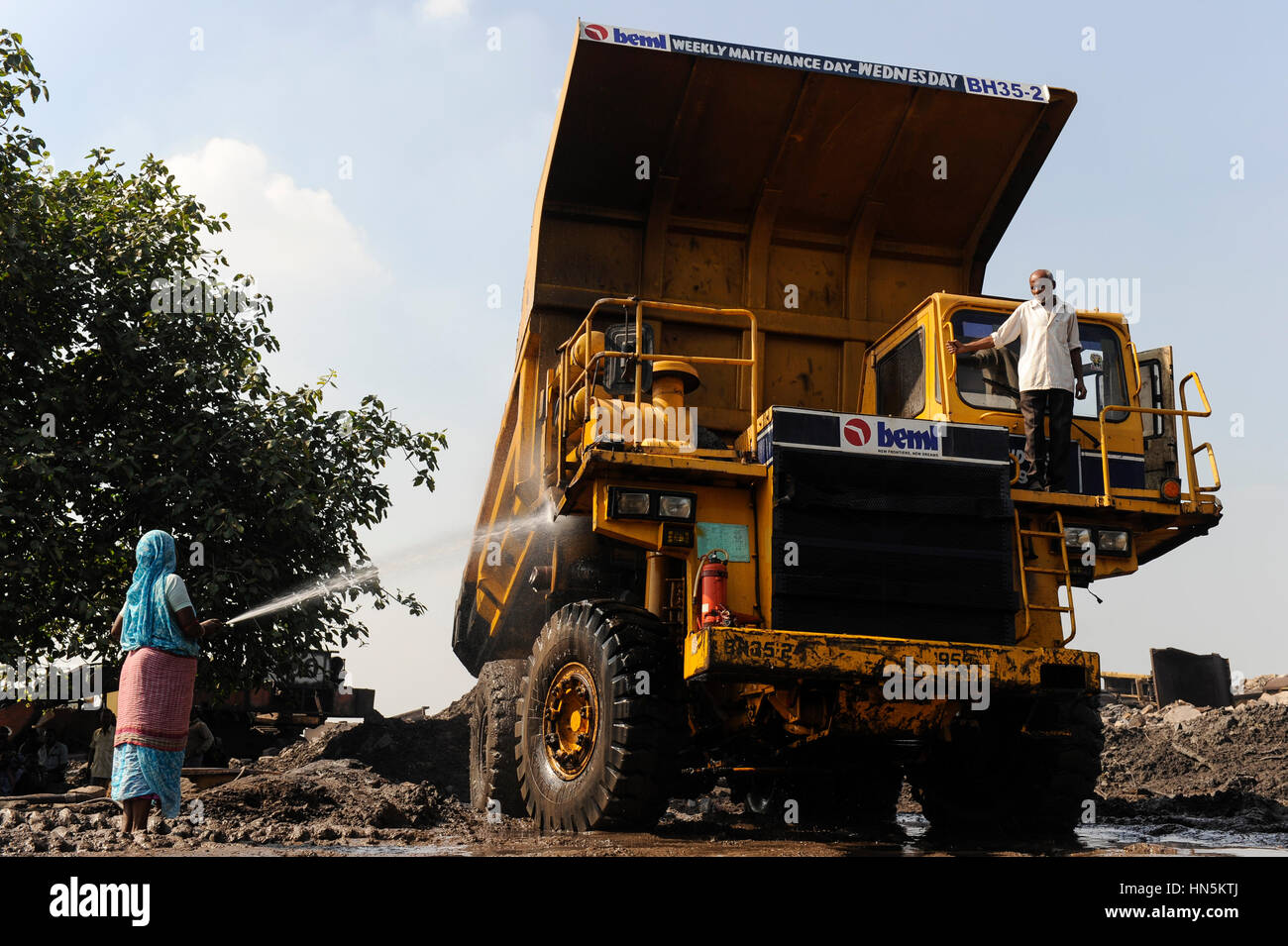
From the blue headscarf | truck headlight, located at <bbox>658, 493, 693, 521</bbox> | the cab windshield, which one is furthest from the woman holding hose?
the cab windshield

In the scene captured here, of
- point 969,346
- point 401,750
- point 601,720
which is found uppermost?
point 969,346

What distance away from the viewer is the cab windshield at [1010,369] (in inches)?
278

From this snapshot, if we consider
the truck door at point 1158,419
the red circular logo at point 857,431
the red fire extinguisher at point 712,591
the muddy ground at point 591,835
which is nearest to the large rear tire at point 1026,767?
the muddy ground at point 591,835

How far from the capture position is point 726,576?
19.6 ft

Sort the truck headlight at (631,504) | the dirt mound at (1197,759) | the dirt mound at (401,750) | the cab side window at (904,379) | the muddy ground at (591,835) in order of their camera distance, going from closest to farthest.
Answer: the muddy ground at (591,835), the truck headlight at (631,504), the cab side window at (904,379), the dirt mound at (1197,759), the dirt mound at (401,750)

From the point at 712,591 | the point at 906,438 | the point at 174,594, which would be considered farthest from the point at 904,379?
the point at 174,594

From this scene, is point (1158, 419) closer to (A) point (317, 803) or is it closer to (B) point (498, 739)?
(B) point (498, 739)

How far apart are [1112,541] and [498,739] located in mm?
4509

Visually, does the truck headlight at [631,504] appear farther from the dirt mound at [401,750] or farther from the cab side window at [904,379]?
the dirt mound at [401,750]

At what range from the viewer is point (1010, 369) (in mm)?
7062

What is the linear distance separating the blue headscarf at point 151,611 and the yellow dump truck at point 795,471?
77.4 inches

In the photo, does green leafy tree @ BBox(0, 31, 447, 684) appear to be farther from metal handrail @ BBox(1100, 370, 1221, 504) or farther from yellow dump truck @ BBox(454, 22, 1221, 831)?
metal handrail @ BBox(1100, 370, 1221, 504)

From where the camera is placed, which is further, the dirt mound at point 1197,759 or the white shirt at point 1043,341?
the dirt mound at point 1197,759
